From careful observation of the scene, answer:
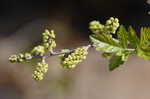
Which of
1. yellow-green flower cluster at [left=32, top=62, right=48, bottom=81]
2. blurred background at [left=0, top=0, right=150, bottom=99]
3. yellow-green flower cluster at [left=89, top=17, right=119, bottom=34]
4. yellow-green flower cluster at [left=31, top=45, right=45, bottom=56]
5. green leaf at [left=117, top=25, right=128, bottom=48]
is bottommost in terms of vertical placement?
blurred background at [left=0, top=0, right=150, bottom=99]

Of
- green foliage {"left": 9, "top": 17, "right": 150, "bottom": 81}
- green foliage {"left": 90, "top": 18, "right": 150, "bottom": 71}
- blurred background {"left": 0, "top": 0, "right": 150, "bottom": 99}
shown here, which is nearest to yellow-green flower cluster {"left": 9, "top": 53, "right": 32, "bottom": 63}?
green foliage {"left": 9, "top": 17, "right": 150, "bottom": 81}

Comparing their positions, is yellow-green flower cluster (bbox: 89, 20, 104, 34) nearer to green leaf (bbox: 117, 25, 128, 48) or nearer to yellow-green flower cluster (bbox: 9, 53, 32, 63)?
green leaf (bbox: 117, 25, 128, 48)

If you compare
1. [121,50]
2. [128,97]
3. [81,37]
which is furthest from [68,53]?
[81,37]

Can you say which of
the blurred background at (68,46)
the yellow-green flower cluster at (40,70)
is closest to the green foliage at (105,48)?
the yellow-green flower cluster at (40,70)

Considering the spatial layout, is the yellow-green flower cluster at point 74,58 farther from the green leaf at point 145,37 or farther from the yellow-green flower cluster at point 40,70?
the green leaf at point 145,37

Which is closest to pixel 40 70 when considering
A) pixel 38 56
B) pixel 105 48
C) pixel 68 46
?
pixel 38 56

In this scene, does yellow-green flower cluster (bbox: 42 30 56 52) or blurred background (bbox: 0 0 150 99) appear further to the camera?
blurred background (bbox: 0 0 150 99)

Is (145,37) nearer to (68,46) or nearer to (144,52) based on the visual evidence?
(144,52)
